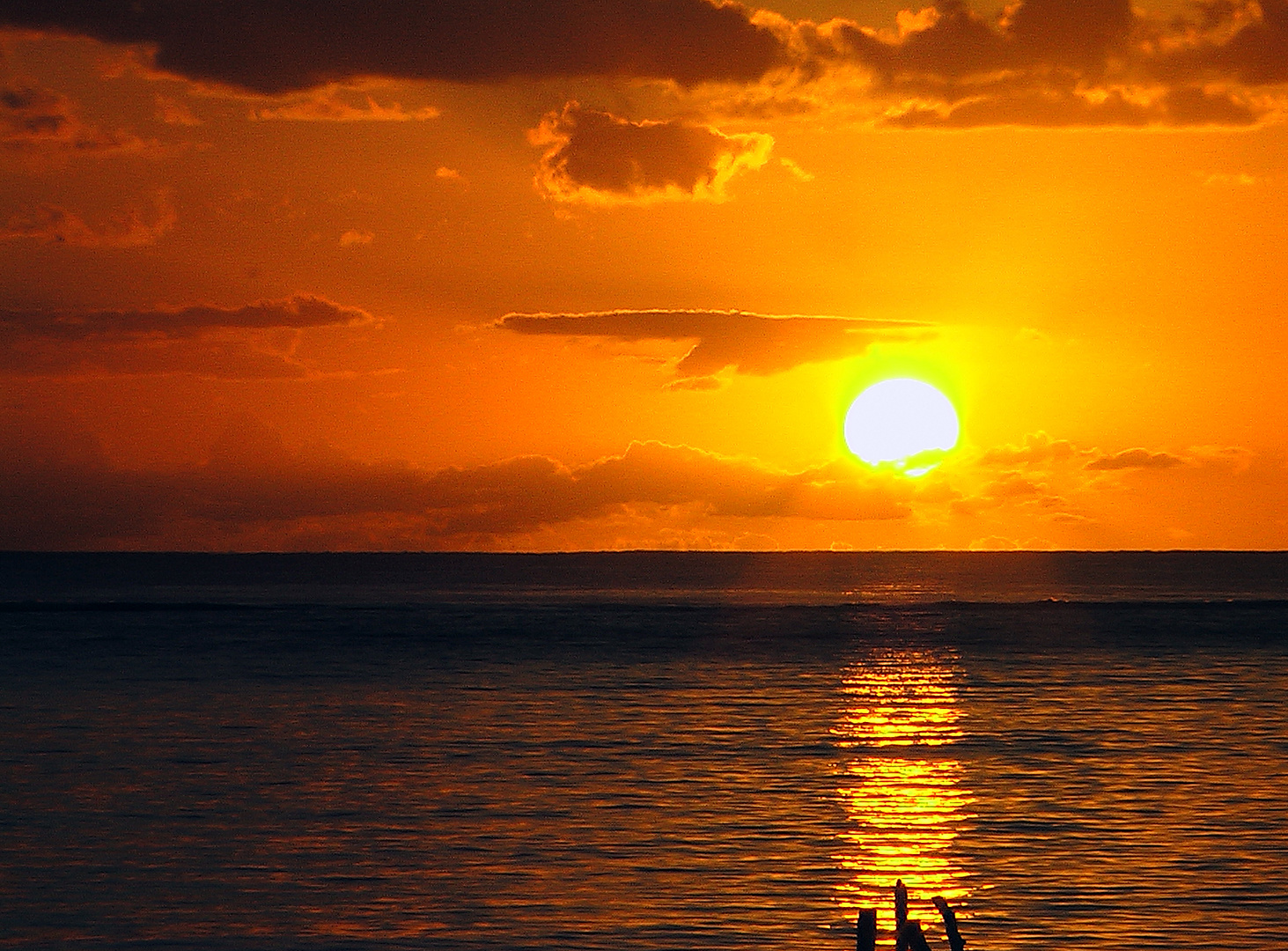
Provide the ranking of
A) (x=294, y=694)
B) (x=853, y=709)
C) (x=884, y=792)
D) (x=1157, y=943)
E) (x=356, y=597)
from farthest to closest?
1. (x=356, y=597)
2. (x=294, y=694)
3. (x=853, y=709)
4. (x=884, y=792)
5. (x=1157, y=943)

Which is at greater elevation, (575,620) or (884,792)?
(575,620)

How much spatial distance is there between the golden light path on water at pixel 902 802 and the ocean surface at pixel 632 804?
13 centimetres

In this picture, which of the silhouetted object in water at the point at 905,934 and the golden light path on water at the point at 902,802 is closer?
the silhouetted object in water at the point at 905,934

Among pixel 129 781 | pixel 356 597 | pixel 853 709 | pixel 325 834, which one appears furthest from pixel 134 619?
pixel 325 834

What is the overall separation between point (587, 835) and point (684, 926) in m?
7.41

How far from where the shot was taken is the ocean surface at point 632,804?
84.0 feet

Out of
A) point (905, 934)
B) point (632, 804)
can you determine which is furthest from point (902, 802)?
point (905, 934)

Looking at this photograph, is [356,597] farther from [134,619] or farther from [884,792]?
[884,792]

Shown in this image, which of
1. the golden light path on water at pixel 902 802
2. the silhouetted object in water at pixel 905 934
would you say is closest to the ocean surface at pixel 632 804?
the golden light path on water at pixel 902 802

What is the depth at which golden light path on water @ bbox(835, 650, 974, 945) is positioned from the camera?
27250 millimetres

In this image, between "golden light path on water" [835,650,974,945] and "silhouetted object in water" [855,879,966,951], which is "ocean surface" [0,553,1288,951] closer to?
"golden light path on water" [835,650,974,945]

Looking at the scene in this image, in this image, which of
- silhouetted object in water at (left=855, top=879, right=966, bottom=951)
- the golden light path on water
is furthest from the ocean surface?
silhouetted object in water at (left=855, top=879, right=966, bottom=951)

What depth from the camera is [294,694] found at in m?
64.4

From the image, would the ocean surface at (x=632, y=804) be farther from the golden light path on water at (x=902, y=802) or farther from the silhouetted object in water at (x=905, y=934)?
the silhouetted object in water at (x=905, y=934)
